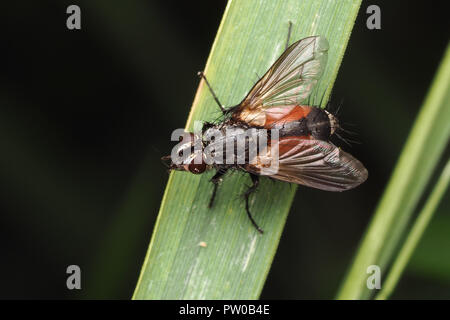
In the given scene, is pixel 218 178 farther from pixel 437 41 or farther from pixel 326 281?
pixel 437 41

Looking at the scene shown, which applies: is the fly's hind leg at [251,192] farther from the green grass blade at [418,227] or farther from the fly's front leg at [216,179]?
the green grass blade at [418,227]

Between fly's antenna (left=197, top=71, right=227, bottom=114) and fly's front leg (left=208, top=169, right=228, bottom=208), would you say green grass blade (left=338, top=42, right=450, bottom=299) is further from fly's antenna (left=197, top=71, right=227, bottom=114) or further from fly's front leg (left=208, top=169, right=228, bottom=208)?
fly's antenna (left=197, top=71, right=227, bottom=114)

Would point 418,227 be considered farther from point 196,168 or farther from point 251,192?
point 196,168

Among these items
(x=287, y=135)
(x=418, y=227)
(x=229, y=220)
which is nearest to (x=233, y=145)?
(x=287, y=135)

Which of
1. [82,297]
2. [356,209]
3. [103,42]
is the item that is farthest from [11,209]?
[356,209]

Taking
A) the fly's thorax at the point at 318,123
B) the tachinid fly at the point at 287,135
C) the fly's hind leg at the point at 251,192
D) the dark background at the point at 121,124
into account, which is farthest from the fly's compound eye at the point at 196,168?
the dark background at the point at 121,124
